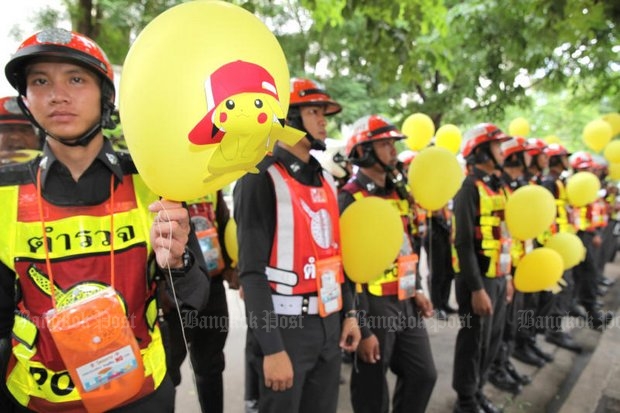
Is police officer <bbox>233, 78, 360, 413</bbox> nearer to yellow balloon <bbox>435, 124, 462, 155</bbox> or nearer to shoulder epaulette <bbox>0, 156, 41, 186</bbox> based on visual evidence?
shoulder epaulette <bbox>0, 156, 41, 186</bbox>

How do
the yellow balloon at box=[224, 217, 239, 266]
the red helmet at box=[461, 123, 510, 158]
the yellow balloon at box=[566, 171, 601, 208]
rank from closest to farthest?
the yellow balloon at box=[224, 217, 239, 266]
the red helmet at box=[461, 123, 510, 158]
the yellow balloon at box=[566, 171, 601, 208]

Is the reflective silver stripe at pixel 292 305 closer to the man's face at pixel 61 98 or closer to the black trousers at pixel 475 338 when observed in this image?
the man's face at pixel 61 98

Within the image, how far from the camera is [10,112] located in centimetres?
309

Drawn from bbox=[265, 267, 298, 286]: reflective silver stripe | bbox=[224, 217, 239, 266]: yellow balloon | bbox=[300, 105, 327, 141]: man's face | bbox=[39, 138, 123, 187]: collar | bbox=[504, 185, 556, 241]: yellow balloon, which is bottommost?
bbox=[265, 267, 298, 286]: reflective silver stripe

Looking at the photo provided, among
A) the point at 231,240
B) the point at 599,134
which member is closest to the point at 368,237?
the point at 231,240

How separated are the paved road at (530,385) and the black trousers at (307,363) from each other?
128cm

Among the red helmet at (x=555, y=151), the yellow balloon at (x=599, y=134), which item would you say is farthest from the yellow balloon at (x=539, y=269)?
the yellow balloon at (x=599, y=134)

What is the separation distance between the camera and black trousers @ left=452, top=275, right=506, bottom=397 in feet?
11.6

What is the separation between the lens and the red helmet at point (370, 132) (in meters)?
3.28

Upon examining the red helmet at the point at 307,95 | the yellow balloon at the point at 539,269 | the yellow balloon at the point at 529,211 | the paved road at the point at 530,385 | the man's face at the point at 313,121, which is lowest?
the paved road at the point at 530,385

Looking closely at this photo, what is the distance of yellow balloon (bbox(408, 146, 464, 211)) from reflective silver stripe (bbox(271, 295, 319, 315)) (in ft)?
5.20

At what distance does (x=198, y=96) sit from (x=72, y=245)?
85cm

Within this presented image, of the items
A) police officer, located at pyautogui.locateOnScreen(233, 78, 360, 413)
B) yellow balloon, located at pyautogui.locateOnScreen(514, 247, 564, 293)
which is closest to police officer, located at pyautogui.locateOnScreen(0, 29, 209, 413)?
police officer, located at pyautogui.locateOnScreen(233, 78, 360, 413)

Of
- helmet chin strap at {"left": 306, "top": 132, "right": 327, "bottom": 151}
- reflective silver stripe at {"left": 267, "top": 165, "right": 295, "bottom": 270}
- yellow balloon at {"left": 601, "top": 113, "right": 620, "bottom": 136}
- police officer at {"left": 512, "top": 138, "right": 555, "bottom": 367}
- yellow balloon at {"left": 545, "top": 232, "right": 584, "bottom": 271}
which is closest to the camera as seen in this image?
reflective silver stripe at {"left": 267, "top": 165, "right": 295, "bottom": 270}
